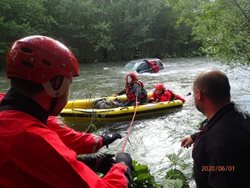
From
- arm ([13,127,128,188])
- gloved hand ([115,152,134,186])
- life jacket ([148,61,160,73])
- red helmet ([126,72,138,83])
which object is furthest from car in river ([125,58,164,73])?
arm ([13,127,128,188])

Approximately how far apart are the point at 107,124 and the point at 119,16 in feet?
82.7

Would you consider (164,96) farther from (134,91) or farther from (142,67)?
(142,67)

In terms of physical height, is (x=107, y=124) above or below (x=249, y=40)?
below

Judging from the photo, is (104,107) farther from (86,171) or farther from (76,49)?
(76,49)

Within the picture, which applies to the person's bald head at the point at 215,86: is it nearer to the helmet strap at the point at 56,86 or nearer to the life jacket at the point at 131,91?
the helmet strap at the point at 56,86

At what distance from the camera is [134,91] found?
10.2m

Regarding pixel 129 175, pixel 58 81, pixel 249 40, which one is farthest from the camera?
pixel 249 40

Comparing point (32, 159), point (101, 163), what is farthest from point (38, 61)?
point (101, 163)

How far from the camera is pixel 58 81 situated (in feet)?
4.94

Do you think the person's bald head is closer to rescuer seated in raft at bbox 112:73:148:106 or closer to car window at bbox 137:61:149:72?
rescuer seated in raft at bbox 112:73:148:106

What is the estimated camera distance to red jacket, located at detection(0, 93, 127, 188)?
1214mm

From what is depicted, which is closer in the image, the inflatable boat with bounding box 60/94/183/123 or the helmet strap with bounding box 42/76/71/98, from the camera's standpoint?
the helmet strap with bounding box 42/76/71/98

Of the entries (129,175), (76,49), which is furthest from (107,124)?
(76,49)

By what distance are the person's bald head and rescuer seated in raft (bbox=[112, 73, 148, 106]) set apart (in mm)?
7877
